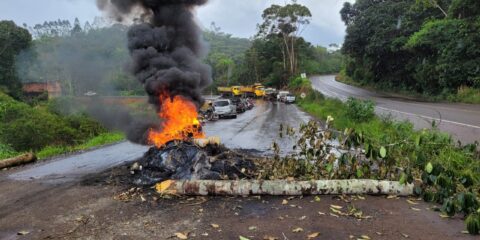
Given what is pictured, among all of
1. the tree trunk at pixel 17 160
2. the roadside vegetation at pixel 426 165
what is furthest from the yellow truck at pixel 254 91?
the tree trunk at pixel 17 160

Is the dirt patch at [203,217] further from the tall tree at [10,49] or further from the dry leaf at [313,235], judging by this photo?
the tall tree at [10,49]

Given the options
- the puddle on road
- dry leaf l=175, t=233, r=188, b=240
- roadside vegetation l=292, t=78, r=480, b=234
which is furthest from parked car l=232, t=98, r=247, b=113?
dry leaf l=175, t=233, r=188, b=240

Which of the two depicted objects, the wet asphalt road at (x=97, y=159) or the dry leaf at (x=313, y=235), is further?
the wet asphalt road at (x=97, y=159)

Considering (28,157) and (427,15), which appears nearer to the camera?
(28,157)

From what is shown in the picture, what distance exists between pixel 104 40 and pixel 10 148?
7687 millimetres

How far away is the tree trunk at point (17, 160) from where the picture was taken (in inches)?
465

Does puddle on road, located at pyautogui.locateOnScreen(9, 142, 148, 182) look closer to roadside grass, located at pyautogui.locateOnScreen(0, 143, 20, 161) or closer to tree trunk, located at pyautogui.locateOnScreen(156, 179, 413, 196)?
roadside grass, located at pyautogui.locateOnScreen(0, 143, 20, 161)

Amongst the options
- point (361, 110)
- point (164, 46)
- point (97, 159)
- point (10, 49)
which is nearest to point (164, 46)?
point (164, 46)

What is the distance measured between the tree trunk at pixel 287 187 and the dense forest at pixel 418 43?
83.8 feet

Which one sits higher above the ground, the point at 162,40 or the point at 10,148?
the point at 162,40

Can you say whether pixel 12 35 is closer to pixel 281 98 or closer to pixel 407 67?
pixel 281 98

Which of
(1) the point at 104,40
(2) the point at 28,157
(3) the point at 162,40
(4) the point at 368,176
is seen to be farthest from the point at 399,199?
(1) the point at 104,40

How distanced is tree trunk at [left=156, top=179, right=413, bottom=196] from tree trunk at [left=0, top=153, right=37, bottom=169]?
23.1 ft

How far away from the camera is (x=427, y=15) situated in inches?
1610
